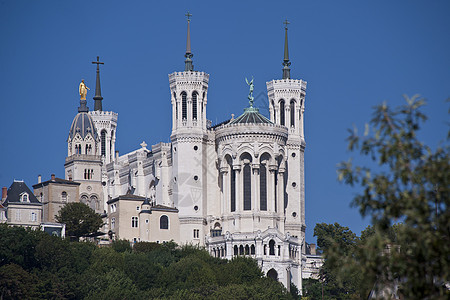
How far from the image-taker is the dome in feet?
489

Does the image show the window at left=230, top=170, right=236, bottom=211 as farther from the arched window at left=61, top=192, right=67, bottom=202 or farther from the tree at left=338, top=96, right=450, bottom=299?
the tree at left=338, top=96, right=450, bottom=299

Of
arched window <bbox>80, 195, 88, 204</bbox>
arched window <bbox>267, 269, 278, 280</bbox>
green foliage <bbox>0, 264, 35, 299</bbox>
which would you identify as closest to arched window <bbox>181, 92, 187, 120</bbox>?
arched window <bbox>80, 195, 88, 204</bbox>

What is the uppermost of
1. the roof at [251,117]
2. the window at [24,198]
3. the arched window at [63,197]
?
the roof at [251,117]

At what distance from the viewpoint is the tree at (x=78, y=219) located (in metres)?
132

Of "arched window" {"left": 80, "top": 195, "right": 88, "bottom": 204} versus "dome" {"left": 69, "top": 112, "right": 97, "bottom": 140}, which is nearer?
"arched window" {"left": 80, "top": 195, "right": 88, "bottom": 204}

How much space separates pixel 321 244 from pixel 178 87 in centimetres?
3477

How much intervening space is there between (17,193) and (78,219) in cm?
799

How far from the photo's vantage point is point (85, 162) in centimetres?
14800

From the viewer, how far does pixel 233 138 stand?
135 m

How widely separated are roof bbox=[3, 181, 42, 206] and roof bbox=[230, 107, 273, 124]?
26.7 m

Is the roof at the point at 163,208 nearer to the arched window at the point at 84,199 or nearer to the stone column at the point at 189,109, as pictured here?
the stone column at the point at 189,109

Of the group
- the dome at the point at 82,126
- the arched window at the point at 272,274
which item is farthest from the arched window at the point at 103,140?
the arched window at the point at 272,274

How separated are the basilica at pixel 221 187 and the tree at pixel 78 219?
3.40 meters

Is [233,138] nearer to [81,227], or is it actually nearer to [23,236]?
[81,227]
